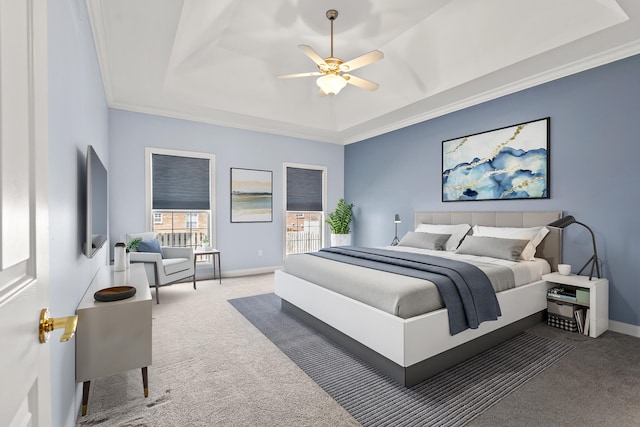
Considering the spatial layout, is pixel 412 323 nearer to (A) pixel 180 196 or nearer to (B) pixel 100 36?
(B) pixel 100 36

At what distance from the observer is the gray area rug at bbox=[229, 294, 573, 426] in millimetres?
1956

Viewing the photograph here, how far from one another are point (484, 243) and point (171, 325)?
3605 millimetres

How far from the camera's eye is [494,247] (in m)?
3.61

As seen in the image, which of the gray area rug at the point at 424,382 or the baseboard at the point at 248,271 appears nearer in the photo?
the gray area rug at the point at 424,382

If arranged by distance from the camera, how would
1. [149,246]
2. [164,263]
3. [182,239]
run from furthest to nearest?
1. [182,239]
2. [149,246]
3. [164,263]

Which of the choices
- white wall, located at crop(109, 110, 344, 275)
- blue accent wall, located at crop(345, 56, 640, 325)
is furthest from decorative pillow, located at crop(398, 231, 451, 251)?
white wall, located at crop(109, 110, 344, 275)

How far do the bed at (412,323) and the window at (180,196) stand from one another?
237 centimetres

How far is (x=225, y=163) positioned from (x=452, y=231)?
388cm

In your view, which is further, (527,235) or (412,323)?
(527,235)

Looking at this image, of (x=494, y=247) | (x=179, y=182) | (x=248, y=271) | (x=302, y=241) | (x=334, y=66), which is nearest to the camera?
(x=334, y=66)

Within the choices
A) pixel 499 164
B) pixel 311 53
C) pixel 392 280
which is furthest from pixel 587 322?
pixel 311 53

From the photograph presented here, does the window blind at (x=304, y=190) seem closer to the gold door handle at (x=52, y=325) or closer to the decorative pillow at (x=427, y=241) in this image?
the decorative pillow at (x=427, y=241)

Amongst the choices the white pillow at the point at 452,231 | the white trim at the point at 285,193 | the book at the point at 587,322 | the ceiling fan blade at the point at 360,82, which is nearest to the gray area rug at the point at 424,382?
the book at the point at 587,322

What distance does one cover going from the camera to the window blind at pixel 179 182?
5109 mm
